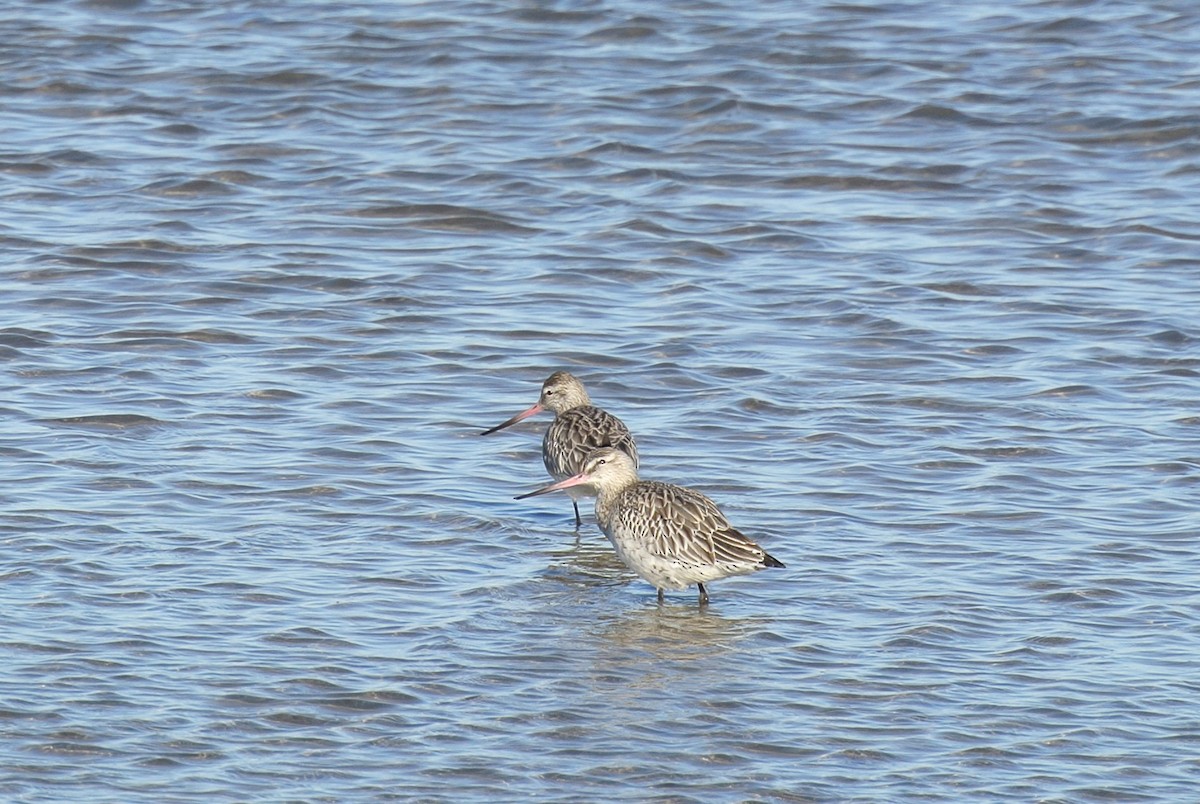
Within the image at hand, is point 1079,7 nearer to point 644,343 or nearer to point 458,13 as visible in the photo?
point 458,13

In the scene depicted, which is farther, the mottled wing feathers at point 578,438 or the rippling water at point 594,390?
the mottled wing feathers at point 578,438

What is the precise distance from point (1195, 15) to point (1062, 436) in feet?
31.4

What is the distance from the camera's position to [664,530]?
8484mm

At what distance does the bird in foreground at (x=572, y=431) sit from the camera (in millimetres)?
9703

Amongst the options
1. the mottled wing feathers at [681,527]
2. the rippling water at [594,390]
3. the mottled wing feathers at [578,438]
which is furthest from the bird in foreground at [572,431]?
the mottled wing feathers at [681,527]

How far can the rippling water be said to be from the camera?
7.01 m

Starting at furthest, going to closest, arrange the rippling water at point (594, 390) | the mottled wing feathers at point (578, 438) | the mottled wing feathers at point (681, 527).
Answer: the mottled wing feathers at point (578, 438)
the mottled wing feathers at point (681, 527)
the rippling water at point (594, 390)

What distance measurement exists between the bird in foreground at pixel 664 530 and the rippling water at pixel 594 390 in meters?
0.21

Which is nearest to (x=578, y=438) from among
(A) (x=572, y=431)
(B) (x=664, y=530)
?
(A) (x=572, y=431)

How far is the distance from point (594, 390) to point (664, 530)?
2875 mm

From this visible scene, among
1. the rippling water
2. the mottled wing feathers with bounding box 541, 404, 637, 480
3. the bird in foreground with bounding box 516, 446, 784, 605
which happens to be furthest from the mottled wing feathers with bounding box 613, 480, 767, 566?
the mottled wing feathers with bounding box 541, 404, 637, 480

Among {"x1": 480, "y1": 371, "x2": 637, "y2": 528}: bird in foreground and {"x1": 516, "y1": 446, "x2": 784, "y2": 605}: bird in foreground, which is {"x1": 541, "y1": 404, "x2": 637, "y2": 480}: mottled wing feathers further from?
{"x1": 516, "y1": 446, "x2": 784, "y2": 605}: bird in foreground

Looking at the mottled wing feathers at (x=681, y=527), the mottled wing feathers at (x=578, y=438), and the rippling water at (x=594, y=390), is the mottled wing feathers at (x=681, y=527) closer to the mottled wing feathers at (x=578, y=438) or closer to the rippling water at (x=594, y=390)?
the rippling water at (x=594, y=390)

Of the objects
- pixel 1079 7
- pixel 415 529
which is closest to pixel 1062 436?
pixel 415 529
